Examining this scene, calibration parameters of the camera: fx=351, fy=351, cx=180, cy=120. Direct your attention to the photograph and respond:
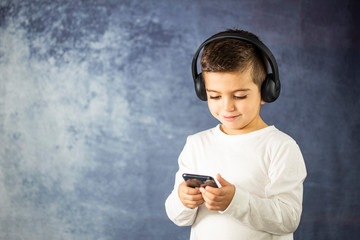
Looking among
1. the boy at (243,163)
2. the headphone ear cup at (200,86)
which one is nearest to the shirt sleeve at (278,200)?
the boy at (243,163)

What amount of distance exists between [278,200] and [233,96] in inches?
11.9

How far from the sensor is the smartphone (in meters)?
0.88

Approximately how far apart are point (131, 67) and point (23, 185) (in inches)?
35.3

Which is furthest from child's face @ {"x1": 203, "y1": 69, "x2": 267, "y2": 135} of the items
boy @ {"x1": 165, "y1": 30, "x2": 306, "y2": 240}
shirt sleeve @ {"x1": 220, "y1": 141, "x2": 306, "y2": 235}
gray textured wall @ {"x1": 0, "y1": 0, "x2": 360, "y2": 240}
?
gray textured wall @ {"x1": 0, "y1": 0, "x2": 360, "y2": 240}

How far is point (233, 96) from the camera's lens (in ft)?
3.18

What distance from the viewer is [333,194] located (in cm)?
186

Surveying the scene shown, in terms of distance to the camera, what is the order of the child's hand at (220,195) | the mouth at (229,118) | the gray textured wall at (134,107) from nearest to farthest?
the child's hand at (220,195) → the mouth at (229,118) → the gray textured wall at (134,107)

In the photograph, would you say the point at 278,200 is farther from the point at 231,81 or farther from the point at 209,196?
the point at 231,81

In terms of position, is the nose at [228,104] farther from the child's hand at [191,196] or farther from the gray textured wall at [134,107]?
the gray textured wall at [134,107]

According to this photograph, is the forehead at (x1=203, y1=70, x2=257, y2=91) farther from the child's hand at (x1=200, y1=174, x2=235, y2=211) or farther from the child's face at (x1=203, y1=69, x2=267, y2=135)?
the child's hand at (x1=200, y1=174, x2=235, y2=211)

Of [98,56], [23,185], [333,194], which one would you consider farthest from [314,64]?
[23,185]

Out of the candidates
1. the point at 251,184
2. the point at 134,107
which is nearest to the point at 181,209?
the point at 251,184

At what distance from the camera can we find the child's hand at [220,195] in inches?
34.3

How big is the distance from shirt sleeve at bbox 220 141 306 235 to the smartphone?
0.07 meters
